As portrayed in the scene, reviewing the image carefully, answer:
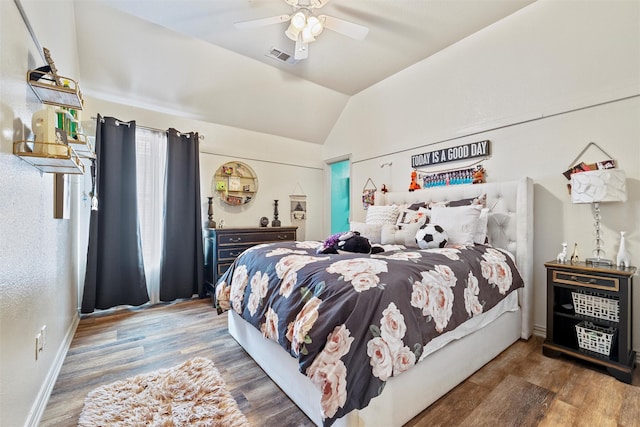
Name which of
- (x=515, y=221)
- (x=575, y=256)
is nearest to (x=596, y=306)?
(x=575, y=256)

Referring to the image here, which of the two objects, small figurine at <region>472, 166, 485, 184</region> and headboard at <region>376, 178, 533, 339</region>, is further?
small figurine at <region>472, 166, 485, 184</region>

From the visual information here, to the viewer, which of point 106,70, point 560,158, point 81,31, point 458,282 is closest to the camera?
point 458,282

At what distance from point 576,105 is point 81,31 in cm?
457

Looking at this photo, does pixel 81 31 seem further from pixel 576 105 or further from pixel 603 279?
pixel 603 279

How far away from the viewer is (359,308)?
1179 mm

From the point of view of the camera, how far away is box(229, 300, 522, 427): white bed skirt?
49.3 inches

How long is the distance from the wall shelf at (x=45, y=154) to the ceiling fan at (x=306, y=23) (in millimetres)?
1550

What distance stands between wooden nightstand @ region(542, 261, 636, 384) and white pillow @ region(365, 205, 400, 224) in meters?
1.40

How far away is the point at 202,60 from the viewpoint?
3.14 metres

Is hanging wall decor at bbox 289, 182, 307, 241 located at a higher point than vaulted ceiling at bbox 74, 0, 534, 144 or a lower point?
lower

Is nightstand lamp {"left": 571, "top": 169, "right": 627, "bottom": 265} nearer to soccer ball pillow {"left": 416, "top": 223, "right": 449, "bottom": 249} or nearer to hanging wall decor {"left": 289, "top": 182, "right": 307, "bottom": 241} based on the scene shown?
soccer ball pillow {"left": 416, "top": 223, "right": 449, "bottom": 249}

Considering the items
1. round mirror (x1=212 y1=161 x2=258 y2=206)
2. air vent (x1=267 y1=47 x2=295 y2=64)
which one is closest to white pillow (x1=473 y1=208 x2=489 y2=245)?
air vent (x1=267 y1=47 x2=295 y2=64)

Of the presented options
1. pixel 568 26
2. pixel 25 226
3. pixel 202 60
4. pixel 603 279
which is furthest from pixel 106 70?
pixel 603 279

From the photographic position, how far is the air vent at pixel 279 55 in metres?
3.08
